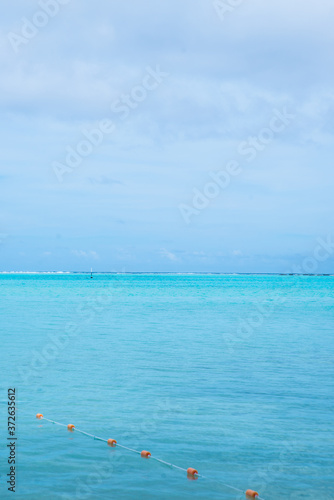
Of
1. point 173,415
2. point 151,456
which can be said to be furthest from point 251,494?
point 173,415

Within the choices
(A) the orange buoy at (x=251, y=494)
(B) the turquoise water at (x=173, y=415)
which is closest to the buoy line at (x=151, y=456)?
(A) the orange buoy at (x=251, y=494)

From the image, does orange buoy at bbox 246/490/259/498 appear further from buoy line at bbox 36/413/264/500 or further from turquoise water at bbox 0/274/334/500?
turquoise water at bbox 0/274/334/500

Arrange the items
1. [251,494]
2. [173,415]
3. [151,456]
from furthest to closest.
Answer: [173,415] → [151,456] → [251,494]

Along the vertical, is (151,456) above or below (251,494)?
above

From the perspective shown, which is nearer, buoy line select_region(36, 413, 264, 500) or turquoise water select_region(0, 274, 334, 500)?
buoy line select_region(36, 413, 264, 500)

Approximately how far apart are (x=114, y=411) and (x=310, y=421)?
15.3 ft

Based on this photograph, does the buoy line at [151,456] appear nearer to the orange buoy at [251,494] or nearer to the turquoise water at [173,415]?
the orange buoy at [251,494]

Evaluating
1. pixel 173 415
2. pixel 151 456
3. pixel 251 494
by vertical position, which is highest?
pixel 173 415

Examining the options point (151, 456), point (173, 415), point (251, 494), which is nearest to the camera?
point (251, 494)

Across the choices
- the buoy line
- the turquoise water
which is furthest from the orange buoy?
the turquoise water

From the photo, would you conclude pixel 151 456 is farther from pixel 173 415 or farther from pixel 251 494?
pixel 173 415

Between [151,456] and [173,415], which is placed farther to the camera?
[173,415]

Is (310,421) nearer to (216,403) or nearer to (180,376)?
(216,403)

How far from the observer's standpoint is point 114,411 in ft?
45.6
